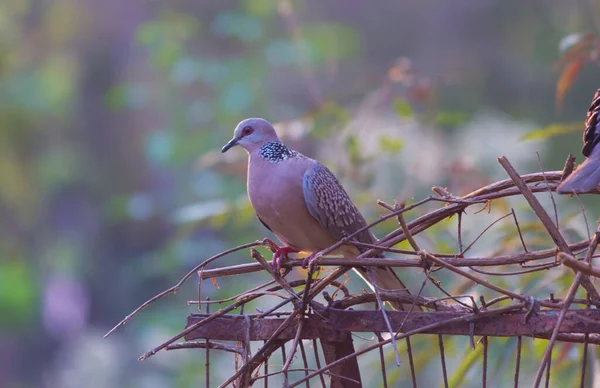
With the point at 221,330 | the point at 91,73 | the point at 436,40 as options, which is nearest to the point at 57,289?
the point at 91,73

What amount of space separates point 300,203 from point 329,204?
0.20 ft

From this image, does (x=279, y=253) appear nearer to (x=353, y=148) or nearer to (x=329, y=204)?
(x=329, y=204)

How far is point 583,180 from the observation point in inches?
37.5

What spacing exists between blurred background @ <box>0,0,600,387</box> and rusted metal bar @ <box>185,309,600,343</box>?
9.28 ft

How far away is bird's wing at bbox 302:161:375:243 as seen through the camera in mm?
1541

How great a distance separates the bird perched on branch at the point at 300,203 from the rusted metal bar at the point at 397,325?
14.1 inches

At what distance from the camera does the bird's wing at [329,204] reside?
154 cm

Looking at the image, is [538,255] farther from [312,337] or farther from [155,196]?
[155,196]

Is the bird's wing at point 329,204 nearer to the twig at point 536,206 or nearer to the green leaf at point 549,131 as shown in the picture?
the green leaf at point 549,131

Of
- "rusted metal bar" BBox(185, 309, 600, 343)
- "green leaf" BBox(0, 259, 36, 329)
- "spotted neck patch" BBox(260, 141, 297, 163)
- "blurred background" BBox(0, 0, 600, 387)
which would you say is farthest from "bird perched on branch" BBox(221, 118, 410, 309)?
"green leaf" BBox(0, 259, 36, 329)

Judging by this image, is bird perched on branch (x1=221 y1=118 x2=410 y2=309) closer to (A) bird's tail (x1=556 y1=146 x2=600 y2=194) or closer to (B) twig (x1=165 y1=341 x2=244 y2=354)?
(B) twig (x1=165 y1=341 x2=244 y2=354)

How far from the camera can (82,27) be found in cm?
600

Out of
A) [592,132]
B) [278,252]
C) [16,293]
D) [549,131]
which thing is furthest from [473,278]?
[16,293]

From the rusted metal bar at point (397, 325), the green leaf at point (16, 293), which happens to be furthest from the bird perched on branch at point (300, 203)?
the green leaf at point (16, 293)
